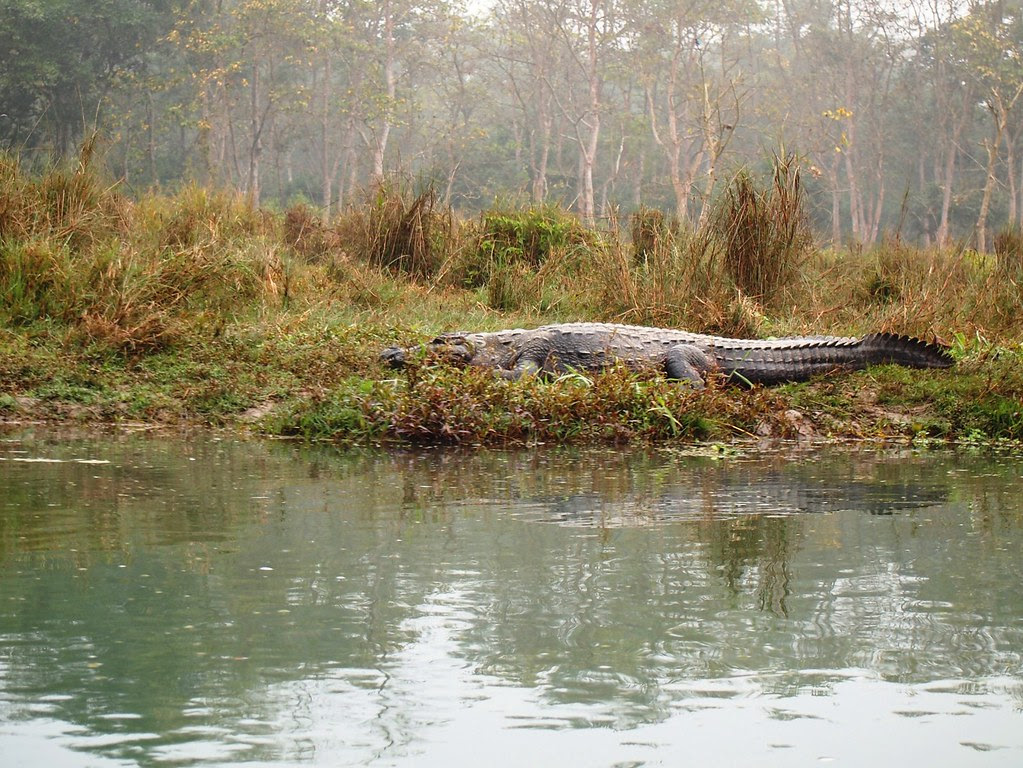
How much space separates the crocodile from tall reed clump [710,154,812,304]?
184 centimetres

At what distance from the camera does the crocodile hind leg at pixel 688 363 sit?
767 centimetres

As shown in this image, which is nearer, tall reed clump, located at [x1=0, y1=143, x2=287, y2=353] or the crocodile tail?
the crocodile tail

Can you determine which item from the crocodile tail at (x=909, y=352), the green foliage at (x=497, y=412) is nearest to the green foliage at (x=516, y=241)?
the crocodile tail at (x=909, y=352)

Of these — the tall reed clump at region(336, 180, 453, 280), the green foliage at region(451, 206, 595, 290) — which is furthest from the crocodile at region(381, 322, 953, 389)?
the tall reed clump at region(336, 180, 453, 280)

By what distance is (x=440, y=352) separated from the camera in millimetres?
7723

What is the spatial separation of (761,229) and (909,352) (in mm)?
2168

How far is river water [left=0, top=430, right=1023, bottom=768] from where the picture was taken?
2.11 m

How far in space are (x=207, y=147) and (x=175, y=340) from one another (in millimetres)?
25290

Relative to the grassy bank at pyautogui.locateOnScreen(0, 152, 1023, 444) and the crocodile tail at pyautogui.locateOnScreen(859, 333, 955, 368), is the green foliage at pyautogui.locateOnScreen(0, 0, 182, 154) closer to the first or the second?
the grassy bank at pyautogui.locateOnScreen(0, 152, 1023, 444)

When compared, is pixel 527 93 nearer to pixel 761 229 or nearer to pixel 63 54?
pixel 63 54

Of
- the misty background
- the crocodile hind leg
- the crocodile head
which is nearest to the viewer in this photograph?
the crocodile head

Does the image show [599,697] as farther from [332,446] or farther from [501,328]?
[501,328]

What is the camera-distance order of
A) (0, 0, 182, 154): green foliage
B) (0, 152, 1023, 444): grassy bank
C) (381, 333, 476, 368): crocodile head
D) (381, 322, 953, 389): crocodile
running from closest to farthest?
(0, 152, 1023, 444): grassy bank < (381, 333, 476, 368): crocodile head < (381, 322, 953, 389): crocodile < (0, 0, 182, 154): green foliage

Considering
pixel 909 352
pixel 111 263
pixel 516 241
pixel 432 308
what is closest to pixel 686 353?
pixel 909 352
